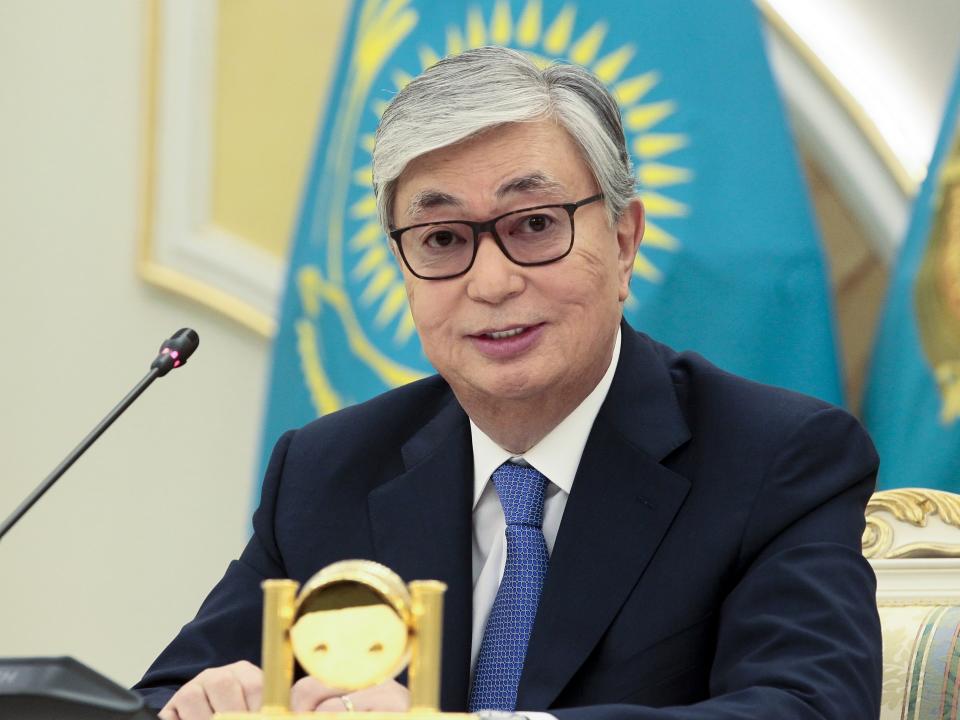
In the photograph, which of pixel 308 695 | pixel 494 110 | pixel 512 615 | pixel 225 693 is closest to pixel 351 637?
pixel 308 695

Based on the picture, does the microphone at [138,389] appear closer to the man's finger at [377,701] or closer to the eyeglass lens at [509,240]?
the eyeglass lens at [509,240]

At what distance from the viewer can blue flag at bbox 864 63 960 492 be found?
2.80 m

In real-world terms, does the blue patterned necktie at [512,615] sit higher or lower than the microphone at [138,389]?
lower

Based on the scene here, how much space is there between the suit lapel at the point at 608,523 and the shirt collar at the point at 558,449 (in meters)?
0.03

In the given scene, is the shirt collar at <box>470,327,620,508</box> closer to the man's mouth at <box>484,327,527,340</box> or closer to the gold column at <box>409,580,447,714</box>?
the man's mouth at <box>484,327,527,340</box>

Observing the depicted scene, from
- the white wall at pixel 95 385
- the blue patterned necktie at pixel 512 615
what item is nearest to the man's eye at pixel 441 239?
the blue patterned necktie at pixel 512 615

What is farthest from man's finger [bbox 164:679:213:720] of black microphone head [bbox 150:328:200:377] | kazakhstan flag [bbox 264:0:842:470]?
kazakhstan flag [bbox 264:0:842:470]

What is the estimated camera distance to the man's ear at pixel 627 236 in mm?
2062

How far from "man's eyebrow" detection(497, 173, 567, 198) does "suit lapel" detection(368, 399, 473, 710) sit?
38 cm

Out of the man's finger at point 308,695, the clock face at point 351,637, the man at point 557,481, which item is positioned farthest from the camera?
the man at point 557,481

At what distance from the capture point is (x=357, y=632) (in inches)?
44.9

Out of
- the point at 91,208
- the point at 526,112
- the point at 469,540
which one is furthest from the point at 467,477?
the point at 91,208

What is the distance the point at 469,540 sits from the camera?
6.46 ft

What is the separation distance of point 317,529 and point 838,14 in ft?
6.86
